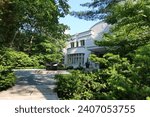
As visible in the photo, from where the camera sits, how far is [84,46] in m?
52.5

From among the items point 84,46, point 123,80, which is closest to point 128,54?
point 123,80

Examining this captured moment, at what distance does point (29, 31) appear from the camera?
2186cm

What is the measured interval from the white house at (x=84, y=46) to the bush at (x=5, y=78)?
83.9 feet

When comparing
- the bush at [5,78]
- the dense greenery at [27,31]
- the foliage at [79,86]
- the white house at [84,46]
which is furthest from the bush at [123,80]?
the white house at [84,46]

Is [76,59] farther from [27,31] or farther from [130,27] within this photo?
[130,27]

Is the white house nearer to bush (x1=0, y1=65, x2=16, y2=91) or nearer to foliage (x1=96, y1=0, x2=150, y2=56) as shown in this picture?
bush (x1=0, y1=65, x2=16, y2=91)

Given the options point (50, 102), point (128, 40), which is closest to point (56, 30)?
point (128, 40)

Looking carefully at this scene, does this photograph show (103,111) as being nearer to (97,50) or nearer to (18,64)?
(18,64)

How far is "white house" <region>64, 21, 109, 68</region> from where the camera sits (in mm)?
44431

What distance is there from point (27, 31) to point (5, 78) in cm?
603

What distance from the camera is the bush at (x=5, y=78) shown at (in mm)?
16266

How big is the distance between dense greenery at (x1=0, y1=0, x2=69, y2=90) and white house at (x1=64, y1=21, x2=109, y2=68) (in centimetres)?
2100

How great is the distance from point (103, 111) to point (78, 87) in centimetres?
853

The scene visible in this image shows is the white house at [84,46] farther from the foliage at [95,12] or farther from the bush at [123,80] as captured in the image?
the bush at [123,80]
